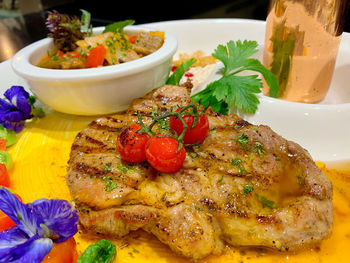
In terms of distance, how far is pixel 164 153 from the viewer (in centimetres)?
180

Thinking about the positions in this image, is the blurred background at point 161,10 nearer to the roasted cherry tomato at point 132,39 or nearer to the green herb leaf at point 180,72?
the roasted cherry tomato at point 132,39

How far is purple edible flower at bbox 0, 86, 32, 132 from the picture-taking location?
2871 millimetres

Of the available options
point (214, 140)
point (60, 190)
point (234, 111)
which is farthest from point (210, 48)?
point (60, 190)

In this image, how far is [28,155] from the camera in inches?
108

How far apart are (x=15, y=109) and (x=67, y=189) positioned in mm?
1102

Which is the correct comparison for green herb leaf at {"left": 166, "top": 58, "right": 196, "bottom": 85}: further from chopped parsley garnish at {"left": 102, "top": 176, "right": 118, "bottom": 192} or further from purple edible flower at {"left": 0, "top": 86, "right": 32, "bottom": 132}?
chopped parsley garnish at {"left": 102, "top": 176, "right": 118, "bottom": 192}

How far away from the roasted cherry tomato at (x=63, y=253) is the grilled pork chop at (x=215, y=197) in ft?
0.46

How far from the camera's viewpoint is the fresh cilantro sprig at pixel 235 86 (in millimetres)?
2703

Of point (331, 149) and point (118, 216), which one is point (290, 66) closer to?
point (331, 149)

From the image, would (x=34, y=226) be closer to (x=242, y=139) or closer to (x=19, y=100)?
(x=242, y=139)

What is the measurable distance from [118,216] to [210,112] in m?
1.09

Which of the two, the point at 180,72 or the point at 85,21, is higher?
the point at 85,21

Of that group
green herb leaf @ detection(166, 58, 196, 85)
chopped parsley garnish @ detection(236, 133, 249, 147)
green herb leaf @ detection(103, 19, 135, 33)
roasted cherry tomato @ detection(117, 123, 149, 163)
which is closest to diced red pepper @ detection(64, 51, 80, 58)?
green herb leaf @ detection(103, 19, 135, 33)

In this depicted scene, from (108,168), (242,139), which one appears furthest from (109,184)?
(242,139)
